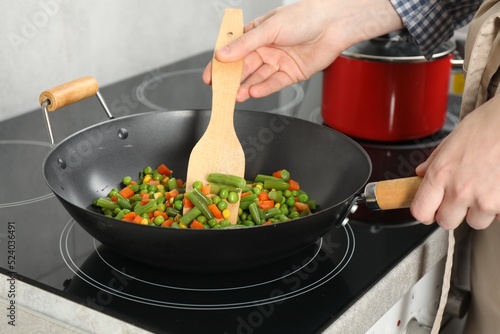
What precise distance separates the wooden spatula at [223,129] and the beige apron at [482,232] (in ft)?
1.21

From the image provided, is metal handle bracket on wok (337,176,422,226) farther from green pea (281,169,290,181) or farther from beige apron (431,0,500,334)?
green pea (281,169,290,181)

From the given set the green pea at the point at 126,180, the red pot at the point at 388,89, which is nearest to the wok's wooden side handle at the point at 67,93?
the green pea at the point at 126,180

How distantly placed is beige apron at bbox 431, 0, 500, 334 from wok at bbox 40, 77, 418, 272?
7.9 inches

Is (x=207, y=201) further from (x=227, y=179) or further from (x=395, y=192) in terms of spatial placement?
(x=395, y=192)

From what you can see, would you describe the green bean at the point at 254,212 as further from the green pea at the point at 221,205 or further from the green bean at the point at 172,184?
the green bean at the point at 172,184

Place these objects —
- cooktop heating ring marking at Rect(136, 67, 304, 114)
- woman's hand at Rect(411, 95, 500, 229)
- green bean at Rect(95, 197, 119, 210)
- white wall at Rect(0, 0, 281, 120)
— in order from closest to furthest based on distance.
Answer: woman's hand at Rect(411, 95, 500, 229) → green bean at Rect(95, 197, 119, 210) → white wall at Rect(0, 0, 281, 120) → cooktop heating ring marking at Rect(136, 67, 304, 114)

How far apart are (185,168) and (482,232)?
1.77 feet

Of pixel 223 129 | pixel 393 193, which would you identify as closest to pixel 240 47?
pixel 223 129

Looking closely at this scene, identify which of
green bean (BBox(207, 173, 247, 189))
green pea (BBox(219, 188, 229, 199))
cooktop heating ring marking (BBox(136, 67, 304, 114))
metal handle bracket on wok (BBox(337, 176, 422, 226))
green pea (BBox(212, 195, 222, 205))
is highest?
metal handle bracket on wok (BBox(337, 176, 422, 226))

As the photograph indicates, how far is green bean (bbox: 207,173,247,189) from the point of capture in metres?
1.16

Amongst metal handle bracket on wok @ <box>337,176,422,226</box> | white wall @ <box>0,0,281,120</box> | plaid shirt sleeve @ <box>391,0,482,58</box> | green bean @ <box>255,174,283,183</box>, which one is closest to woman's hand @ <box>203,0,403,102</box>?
plaid shirt sleeve @ <box>391,0,482,58</box>

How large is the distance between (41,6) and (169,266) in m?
0.81

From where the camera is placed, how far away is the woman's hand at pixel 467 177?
0.93 m

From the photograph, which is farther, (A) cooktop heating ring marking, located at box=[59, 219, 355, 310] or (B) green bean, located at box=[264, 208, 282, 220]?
(B) green bean, located at box=[264, 208, 282, 220]
